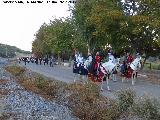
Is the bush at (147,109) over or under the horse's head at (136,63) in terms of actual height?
under

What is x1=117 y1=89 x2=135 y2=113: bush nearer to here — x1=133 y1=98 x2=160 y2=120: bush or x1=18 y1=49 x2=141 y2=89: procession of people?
x1=133 y1=98 x2=160 y2=120: bush

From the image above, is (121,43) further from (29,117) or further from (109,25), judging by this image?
(29,117)

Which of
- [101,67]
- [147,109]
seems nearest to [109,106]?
[147,109]

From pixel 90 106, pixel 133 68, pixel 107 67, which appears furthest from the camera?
pixel 133 68

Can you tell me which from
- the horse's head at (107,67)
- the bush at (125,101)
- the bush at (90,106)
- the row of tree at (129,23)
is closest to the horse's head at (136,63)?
the horse's head at (107,67)

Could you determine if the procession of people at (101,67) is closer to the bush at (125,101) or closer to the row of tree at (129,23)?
the row of tree at (129,23)

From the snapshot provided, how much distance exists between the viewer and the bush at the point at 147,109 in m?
14.5

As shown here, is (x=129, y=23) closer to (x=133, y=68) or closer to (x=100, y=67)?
(x=133, y=68)

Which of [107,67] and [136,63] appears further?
[136,63]

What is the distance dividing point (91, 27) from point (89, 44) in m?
4.51

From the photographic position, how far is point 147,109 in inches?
571

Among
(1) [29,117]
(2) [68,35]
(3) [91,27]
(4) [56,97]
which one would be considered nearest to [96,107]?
(1) [29,117]

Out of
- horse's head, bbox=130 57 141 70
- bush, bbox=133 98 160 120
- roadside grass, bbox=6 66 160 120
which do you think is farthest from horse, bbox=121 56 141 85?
bush, bbox=133 98 160 120

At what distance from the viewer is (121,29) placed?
47.8m
